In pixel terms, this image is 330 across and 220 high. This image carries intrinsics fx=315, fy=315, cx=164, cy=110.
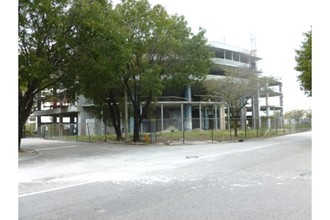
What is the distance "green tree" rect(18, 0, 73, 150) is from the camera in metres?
12.6

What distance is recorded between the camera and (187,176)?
7.81m

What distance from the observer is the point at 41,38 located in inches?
538

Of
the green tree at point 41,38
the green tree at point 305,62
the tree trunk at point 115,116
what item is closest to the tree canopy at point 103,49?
the green tree at point 41,38

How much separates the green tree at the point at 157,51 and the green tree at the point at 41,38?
482 cm

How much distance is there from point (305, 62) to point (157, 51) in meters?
8.93

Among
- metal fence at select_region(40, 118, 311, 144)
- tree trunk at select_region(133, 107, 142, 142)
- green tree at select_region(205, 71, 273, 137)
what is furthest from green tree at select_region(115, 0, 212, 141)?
metal fence at select_region(40, 118, 311, 144)

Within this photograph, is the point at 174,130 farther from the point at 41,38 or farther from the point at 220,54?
the point at 41,38

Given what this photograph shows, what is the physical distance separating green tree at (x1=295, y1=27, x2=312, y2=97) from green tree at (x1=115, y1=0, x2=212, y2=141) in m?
5.63

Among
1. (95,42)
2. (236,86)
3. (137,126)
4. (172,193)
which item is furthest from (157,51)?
(172,193)

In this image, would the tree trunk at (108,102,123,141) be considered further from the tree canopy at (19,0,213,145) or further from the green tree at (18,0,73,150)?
the green tree at (18,0,73,150)

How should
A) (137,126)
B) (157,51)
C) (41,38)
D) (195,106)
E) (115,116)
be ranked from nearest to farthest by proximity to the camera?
(41,38) < (157,51) < (137,126) < (115,116) < (195,106)

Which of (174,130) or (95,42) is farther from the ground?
(95,42)

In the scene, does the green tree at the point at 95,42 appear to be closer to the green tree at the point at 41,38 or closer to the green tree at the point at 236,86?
the green tree at the point at 41,38
